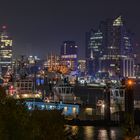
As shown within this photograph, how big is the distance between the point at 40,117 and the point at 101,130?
2480 cm

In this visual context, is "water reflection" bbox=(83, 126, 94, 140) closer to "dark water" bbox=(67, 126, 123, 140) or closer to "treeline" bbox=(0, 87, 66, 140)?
"dark water" bbox=(67, 126, 123, 140)

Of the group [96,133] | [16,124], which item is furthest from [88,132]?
[16,124]

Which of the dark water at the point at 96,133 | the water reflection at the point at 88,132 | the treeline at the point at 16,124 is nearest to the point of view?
the treeline at the point at 16,124

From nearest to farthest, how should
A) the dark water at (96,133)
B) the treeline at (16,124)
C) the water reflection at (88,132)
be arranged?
1. the treeline at (16,124)
2. the dark water at (96,133)
3. the water reflection at (88,132)

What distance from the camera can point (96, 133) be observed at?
136 ft

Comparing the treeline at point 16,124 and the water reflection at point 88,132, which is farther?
the water reflection at point 88,132

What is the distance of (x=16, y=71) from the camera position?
261 ft

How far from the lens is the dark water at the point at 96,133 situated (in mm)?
39037

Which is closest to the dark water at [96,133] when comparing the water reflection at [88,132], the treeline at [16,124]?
the water reflection at [88,132]

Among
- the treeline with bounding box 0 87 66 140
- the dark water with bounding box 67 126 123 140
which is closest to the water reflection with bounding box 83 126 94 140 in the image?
the dark water with bounding box 67 126 123 140

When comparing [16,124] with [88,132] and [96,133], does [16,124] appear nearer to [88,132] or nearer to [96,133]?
[96,133]

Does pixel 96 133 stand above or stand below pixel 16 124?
below

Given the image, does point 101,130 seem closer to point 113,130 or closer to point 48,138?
point 113,130

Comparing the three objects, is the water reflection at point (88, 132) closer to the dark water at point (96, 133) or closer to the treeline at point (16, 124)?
the dark water at point (96, 133)
